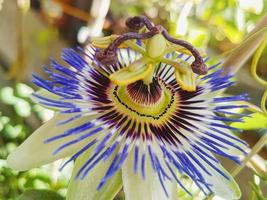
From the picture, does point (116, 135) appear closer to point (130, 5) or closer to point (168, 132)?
point (168, 132)

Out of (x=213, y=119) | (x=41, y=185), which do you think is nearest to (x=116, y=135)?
(x=213, y=119)

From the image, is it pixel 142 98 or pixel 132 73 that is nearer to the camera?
pixel 132 73

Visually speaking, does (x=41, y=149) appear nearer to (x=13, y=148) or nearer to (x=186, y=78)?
(x=186, y=78)

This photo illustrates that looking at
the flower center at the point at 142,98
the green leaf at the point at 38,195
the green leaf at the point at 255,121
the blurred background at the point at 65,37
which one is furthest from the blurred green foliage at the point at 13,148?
the green leaf at the point at 255,121

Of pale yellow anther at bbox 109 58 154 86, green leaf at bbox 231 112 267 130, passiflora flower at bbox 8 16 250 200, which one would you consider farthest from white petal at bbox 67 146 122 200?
green leaf at bbox 231 112 267 130

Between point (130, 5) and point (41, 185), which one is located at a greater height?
point (130, 5)

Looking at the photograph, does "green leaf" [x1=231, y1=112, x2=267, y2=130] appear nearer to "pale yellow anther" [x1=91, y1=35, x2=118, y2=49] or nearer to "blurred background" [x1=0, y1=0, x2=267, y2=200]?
"blurred background" [x1=0, y1=0, x2=267, y2=200]

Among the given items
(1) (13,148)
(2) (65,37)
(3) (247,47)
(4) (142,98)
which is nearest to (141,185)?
(4) (142,98)

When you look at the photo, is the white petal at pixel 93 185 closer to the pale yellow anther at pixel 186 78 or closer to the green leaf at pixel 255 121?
the pale yellow anther at pixel 186 78
